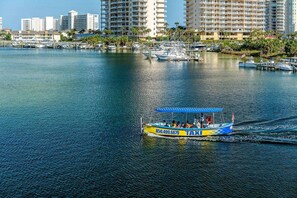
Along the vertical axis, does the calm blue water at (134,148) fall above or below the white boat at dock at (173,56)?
below

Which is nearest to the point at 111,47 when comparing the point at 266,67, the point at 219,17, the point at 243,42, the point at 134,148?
the point at 219,17

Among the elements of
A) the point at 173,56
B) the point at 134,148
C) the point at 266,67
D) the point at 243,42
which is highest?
the point at 243,42

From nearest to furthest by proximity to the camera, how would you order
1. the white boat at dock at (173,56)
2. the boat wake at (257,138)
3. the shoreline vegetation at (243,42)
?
the boat wake at (257,138) < the shoreline vegetation at (243,42) < the white boat at dock at (173,56)

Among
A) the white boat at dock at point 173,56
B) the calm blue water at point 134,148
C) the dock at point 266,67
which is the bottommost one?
the calm blue water at point 134,148

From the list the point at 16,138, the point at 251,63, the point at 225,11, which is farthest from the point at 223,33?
the point at 16,138

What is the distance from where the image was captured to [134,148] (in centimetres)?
3616

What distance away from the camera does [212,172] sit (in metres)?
31.0

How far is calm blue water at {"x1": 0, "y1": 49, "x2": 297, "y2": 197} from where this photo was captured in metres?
28.6

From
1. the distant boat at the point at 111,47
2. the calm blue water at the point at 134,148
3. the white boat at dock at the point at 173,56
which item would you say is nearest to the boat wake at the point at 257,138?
the calm blue water at the point at 134,148

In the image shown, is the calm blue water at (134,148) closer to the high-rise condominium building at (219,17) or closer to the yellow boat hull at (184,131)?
the yellow boat hull at (184,131)

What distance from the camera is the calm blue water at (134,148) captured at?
28.6 m

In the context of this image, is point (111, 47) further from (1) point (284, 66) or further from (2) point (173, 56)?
(1) point (284, 66)

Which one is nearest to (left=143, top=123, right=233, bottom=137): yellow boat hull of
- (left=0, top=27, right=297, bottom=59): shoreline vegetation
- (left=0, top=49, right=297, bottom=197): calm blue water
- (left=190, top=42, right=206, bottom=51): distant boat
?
(left=0, top=49, right=297, bottom=197): calm blue water

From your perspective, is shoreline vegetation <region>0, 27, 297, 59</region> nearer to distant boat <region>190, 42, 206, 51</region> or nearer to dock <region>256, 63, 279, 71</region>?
distant boat <region>190, 42, 206, 51</region>
